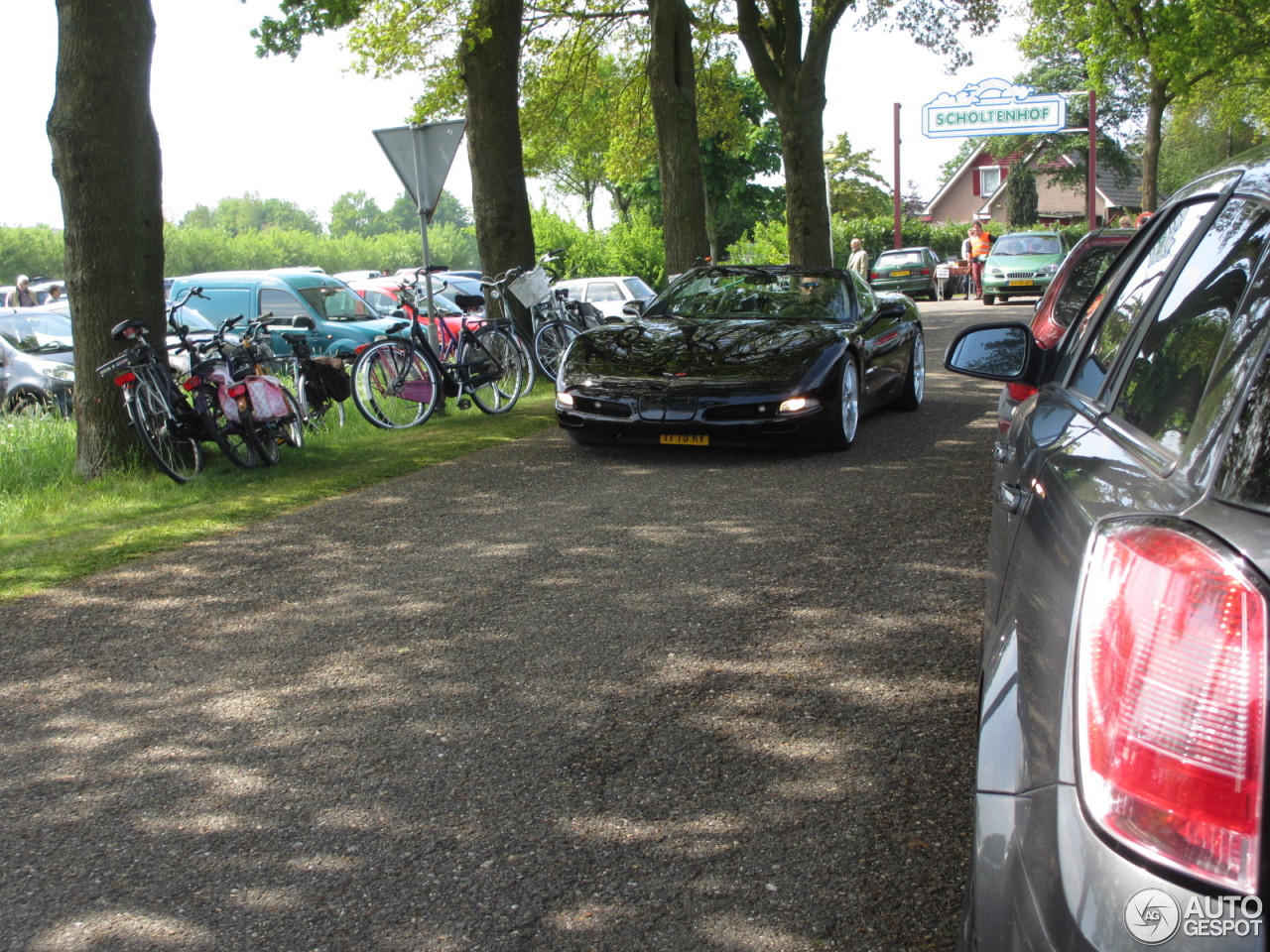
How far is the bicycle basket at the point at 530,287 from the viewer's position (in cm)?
1448

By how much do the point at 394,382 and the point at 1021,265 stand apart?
2503cm

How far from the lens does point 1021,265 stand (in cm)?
3316

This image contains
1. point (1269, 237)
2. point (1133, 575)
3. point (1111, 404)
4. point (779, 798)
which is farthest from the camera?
point (779, 798)

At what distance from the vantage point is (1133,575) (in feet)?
4.90

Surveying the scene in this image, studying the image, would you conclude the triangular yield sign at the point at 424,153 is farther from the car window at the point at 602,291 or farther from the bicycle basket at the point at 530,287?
the car window at the point at 602,291

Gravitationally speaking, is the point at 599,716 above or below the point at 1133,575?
below

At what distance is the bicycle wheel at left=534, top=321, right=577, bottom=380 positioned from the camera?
15141 mm

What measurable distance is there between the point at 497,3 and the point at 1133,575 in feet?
48.2

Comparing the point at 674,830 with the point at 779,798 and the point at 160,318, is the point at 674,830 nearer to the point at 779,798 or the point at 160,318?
the point at 779,798

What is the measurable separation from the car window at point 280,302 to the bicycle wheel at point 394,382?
752 cm

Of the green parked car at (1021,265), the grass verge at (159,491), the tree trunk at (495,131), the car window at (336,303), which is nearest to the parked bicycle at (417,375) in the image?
the grass verge at (159,491)

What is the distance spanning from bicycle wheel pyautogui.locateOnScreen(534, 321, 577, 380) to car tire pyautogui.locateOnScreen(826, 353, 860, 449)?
579 cm

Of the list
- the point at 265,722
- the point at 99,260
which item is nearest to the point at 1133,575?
the point at 265,722

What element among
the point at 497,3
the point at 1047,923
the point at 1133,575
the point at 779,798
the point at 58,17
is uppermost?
the point at 497,3
